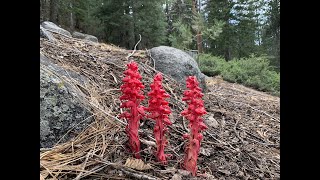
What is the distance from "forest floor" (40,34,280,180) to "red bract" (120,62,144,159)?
103 millimetres

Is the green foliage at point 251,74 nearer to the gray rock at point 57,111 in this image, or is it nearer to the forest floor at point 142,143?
the forest floor at point 142,143

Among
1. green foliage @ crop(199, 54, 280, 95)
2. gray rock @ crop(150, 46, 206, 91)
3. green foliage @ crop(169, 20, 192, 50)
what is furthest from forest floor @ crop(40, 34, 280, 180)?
green foliage @ crop(199, 54, 280, 95)

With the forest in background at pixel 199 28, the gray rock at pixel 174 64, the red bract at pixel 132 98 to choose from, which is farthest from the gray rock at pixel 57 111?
the forest in background at pixel 199 28

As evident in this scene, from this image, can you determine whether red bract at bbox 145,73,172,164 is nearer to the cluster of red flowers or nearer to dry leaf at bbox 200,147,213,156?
A: the cluster of red flowers

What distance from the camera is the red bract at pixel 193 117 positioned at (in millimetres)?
1472

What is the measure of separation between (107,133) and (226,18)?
2041cm

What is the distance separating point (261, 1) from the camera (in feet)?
66.8

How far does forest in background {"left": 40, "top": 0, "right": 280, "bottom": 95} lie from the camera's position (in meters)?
10.2

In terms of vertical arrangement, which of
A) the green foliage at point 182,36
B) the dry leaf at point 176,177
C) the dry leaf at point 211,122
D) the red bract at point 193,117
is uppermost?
the green foliage at point 182,36

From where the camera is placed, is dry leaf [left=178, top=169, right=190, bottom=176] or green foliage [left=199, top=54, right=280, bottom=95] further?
green foliage [left=199, top=54, right=280, bottom=95]

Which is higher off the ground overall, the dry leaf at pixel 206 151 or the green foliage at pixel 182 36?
the green foliage at pixel 182 36

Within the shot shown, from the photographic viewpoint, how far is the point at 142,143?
69.2 inches
